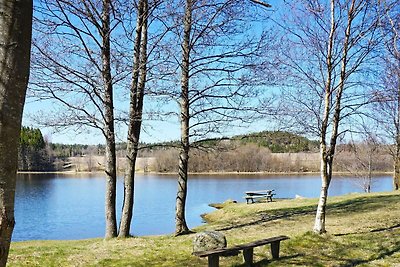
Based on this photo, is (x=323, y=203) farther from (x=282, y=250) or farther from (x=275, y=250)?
(x=275, y=250)

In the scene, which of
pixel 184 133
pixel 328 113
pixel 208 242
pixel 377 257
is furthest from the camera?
pixel 184 133

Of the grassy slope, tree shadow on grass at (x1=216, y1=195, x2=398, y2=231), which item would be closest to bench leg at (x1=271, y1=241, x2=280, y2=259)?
the grassy slope

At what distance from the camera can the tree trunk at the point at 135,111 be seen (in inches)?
396

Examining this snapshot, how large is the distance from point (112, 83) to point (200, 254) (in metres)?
5.22

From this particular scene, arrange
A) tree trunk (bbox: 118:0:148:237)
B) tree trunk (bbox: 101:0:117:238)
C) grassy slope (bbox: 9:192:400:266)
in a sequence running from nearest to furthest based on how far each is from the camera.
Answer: grassy slope (bbox: 9:192:400:266), tree trunk (bbox: 101:0:117:238), tree trunk (bbox: 118:0:148:237)

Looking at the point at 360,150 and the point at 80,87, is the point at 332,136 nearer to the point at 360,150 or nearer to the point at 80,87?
the point at 80,87

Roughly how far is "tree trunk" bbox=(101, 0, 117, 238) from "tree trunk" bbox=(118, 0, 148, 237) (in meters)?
0.31

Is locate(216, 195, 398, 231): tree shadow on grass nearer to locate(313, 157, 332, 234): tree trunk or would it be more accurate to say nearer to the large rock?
locate(313, 157, 332, 234): tree trunk

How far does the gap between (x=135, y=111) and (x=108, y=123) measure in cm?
77

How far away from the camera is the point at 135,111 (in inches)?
409

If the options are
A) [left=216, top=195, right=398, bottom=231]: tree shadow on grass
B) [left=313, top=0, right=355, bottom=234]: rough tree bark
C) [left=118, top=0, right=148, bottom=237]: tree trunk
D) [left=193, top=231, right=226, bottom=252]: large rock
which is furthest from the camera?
[left=216, top=195, right=398, bottom=231]: tree shadow on grass

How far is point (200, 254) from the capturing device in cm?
608

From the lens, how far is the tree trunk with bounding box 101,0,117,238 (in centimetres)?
980

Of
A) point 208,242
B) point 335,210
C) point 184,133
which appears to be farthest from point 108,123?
point 335,210
